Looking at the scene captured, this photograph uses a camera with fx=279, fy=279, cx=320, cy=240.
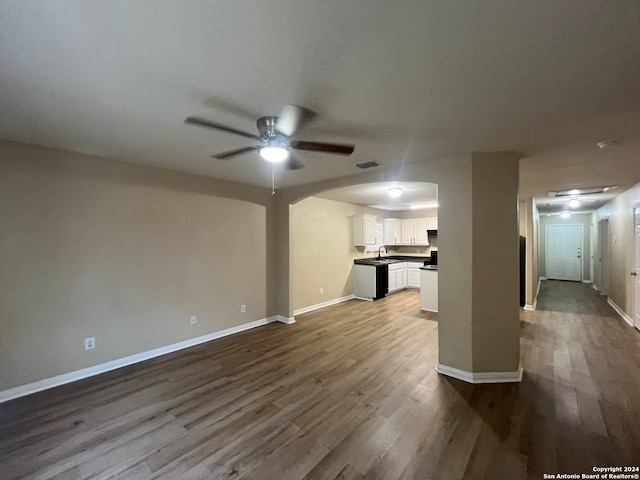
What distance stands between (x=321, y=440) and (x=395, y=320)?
340 cm

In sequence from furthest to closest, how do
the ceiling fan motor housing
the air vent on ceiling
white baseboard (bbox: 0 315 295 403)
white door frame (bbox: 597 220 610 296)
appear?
A: white door frame (bbox: 597 220 610 296), the air vent on ceiling, white baseboard (bbox: 0 315 295 403), the ceiling fan motor housing

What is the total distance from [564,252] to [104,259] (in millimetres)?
12989

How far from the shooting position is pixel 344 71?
1.62 m

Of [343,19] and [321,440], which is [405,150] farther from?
[321,440]

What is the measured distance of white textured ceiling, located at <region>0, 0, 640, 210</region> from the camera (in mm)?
1207

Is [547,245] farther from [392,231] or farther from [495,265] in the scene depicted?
[495,265]

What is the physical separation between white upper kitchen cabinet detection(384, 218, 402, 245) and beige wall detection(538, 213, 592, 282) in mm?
5184

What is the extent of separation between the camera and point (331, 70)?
5.28ft

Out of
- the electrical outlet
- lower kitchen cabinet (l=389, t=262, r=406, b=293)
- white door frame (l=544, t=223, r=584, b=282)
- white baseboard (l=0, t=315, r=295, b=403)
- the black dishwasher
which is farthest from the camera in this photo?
white door frame (l=544, t=223, r=584, b=282)

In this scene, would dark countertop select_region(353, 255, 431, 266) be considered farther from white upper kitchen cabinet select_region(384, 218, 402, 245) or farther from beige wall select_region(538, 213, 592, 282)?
beige wall select_region(538, 213, 592, 282)

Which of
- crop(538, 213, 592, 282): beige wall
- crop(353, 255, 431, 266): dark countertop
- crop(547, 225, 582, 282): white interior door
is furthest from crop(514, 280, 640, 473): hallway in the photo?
crop(547, 225, 582, 282): white interior door

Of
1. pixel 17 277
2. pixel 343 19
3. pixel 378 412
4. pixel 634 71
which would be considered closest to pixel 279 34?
pixel 343 19

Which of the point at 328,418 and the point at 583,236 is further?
the point at 583,236

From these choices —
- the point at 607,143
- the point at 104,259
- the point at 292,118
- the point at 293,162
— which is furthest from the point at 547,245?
the point at 104,259
